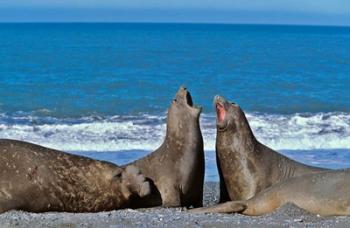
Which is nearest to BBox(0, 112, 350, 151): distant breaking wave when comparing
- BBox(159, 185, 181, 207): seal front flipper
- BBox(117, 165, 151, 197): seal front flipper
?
BBox(159, 185, 181, 207): seal front flipper

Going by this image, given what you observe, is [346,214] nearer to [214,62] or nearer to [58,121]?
[58,121]

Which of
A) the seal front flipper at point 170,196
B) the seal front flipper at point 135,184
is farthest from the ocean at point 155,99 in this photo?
the seal front flipper at point 135,184

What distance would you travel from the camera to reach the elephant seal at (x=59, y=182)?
7.60m

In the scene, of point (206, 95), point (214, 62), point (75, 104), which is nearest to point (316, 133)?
point (75, 104)

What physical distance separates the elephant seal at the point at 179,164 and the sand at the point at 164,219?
1.79 feet

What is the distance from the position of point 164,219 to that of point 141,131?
1072 cm

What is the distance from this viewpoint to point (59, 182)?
7816 millimetres

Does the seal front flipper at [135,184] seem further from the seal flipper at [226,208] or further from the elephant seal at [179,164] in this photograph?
the seal flipper at [226,208]

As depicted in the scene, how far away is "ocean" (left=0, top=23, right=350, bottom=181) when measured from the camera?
16438 mm

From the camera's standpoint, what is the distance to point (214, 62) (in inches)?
1806

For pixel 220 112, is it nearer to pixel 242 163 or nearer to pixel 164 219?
pixel 242 163

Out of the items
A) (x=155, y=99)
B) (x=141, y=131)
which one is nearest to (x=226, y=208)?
(x=141, y=131)

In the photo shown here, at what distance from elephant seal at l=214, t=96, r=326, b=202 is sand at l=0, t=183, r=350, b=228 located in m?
1.06

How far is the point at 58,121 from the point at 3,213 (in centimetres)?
1301
